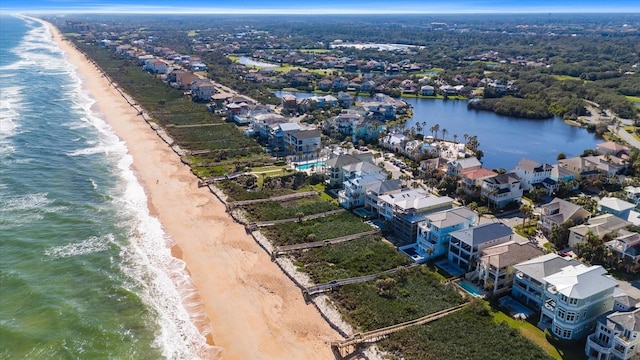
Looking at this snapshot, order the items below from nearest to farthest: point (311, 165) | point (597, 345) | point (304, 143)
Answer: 1. point (597, 345)
2. point (311, 165)
3. point (304, 143)

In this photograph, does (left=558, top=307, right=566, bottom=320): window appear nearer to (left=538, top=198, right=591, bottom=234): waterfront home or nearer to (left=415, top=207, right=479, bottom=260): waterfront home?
(left=415, top=207, right=479, bottom=260): waterfront home

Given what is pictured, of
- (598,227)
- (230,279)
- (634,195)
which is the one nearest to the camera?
(230,279)

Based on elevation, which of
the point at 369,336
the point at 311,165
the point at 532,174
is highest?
the point at 532,174

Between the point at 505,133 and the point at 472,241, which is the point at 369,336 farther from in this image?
the point at 505,133

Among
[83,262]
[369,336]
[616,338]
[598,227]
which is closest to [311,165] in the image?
[83,262]

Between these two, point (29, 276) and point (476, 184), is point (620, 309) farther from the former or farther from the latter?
point (29, 276)

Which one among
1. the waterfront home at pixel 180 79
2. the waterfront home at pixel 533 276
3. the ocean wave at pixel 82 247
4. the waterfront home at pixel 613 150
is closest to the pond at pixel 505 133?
the waterfront home at pixel 613 150

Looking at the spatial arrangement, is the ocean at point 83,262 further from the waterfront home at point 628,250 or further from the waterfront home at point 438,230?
the waterfront home at point 628,250
